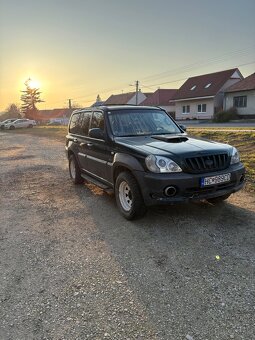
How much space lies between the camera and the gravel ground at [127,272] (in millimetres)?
2703

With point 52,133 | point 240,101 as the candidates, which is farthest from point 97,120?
point 240,101

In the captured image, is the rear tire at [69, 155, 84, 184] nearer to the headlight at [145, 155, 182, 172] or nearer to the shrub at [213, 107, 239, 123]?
the headlight at [145, 155, 182, 172]

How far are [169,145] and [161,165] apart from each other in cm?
55

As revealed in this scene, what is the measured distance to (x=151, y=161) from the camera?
4578 millimetres

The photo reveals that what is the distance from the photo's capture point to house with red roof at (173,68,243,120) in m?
41.1

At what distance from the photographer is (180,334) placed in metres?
2.58

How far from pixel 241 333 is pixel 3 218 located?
4380 mm

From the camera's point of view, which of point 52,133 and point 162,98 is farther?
point 162,98

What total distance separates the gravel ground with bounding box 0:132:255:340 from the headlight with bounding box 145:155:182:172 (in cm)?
91

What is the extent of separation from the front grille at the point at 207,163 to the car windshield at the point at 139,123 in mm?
1446

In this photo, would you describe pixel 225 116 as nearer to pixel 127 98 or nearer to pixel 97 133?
pixel 97 133

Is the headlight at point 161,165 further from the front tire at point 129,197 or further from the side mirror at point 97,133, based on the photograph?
the side mirror at point 97,133

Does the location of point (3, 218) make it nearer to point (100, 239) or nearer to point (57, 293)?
point (100, 239)

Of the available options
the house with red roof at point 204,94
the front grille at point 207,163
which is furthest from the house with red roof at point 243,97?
the front grille at point 207,163
